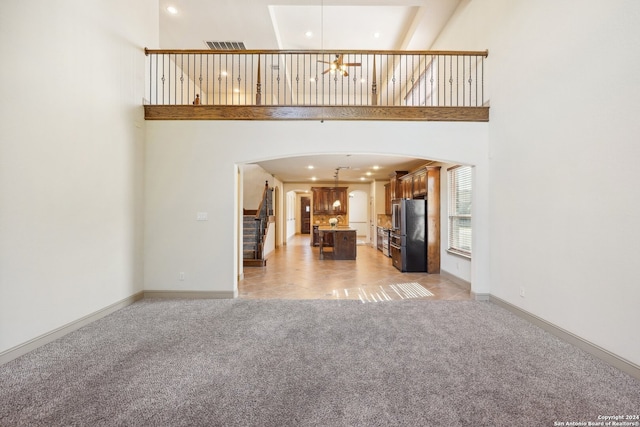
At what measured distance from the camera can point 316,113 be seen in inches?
170

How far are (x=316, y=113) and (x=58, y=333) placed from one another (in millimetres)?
4105

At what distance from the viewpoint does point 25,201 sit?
102 inches

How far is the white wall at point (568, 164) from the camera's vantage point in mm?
2316

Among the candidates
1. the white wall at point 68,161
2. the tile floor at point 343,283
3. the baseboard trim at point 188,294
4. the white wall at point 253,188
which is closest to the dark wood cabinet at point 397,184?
the tile floor at point 343,283


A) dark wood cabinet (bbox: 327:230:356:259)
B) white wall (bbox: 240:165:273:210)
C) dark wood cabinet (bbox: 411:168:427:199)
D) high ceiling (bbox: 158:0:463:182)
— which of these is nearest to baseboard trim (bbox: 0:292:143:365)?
high ceiling (bbox: 158:0:463:182)

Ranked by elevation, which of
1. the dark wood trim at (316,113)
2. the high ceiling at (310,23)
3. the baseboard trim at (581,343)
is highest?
the high ceiling at (310,23)

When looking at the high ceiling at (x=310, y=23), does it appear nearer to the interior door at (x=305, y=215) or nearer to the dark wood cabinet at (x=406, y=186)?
the dark wood cabinet at (x=406, y=186)

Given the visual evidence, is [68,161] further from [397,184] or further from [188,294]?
[397,184]

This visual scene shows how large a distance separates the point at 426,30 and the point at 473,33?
153 cm

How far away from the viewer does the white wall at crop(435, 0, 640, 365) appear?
7.60 ft

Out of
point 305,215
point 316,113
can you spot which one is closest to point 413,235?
point 316,113

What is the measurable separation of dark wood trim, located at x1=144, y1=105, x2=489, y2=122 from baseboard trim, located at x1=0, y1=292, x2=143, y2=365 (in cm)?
277

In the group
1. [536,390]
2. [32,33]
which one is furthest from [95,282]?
[536,390]

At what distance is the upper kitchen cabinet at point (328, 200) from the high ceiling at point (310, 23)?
454 centimetres
